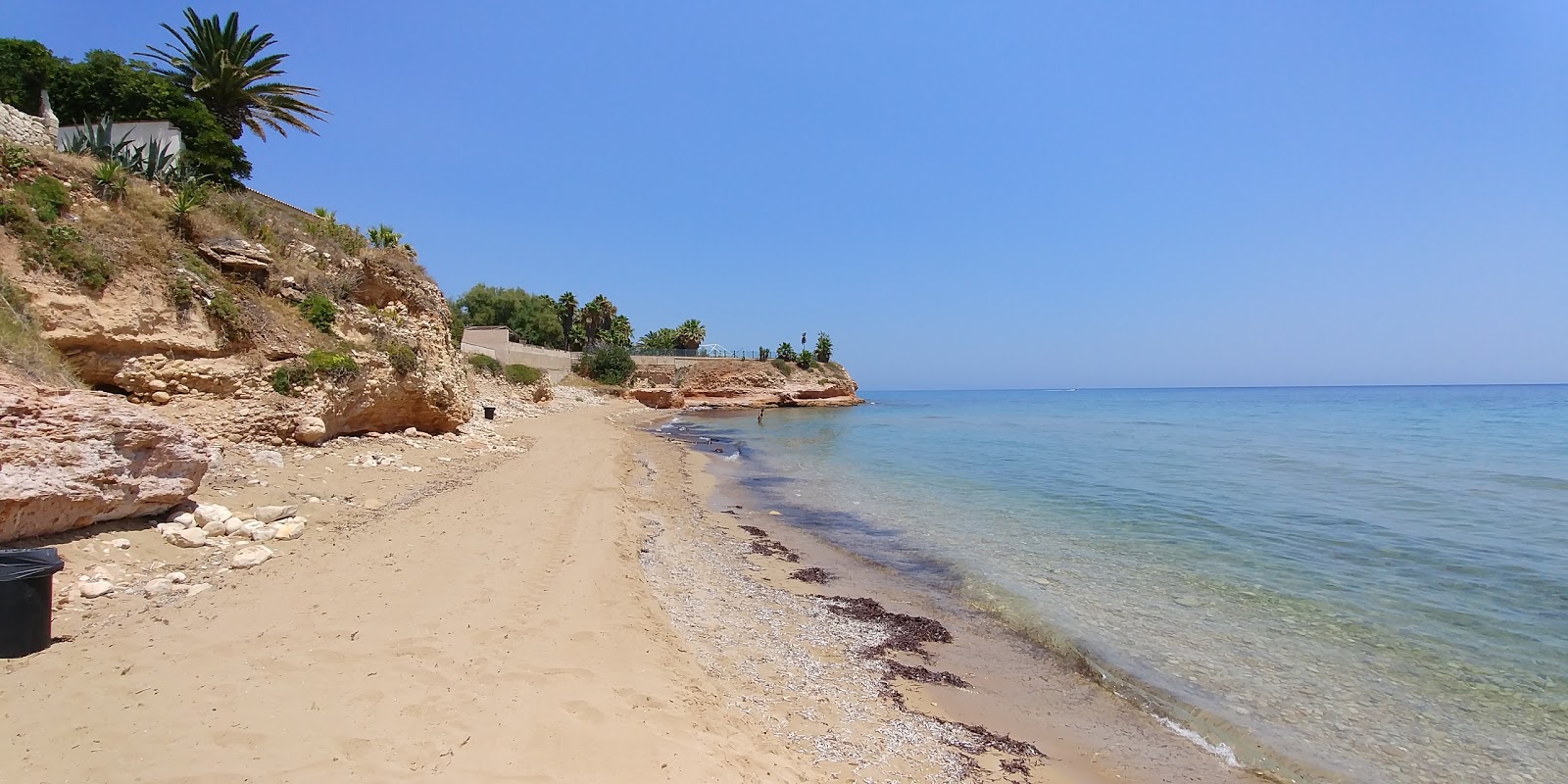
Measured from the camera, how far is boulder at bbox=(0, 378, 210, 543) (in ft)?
17.9

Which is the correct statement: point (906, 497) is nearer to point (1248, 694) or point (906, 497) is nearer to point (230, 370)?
point (1248, 694)

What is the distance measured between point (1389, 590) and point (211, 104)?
1144 inches

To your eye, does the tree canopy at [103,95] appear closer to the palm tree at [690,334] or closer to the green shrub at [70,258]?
the green shrub at [70,258]

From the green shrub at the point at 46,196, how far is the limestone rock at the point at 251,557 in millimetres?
6750

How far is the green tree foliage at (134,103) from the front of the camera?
15938 mm

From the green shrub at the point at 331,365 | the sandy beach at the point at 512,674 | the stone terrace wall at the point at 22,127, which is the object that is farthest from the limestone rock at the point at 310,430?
the stone terrace wall at the point at 22,127

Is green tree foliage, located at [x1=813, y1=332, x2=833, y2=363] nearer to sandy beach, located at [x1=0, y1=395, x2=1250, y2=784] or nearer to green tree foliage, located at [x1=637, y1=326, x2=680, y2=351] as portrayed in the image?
green tree foliage, located at [x1=637, y1=326, x2=680, y2=351]

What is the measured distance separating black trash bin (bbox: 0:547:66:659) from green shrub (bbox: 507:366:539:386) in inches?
1400

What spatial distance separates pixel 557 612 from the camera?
6.04m

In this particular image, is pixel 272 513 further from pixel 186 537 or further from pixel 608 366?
pixel 608 366

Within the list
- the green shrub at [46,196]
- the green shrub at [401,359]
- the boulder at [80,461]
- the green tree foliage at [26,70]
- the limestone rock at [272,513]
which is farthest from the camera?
the green tree foliage at [26,70]

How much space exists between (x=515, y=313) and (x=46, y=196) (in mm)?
56613

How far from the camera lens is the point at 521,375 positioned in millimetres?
39031

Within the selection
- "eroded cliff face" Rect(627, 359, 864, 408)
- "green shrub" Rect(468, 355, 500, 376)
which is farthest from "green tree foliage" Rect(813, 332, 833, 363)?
"green shrub" Rect(468, 355, 500, 376)
